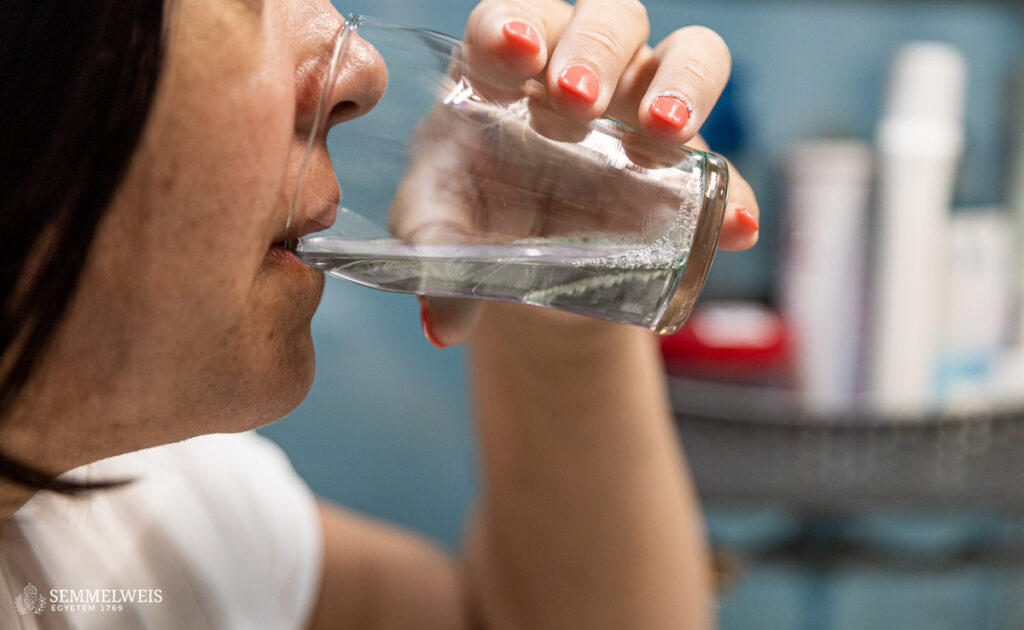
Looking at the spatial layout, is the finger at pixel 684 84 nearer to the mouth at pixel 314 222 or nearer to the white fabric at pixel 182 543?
the mouth at pixel 314 222

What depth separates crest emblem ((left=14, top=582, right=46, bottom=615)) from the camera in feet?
1.10

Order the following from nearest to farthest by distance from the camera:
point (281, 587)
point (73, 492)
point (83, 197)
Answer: point (83, 197) → point (73, 492) → point (281, 587)

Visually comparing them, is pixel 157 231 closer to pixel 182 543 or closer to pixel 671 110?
pixel 671 110

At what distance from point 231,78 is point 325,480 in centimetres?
48

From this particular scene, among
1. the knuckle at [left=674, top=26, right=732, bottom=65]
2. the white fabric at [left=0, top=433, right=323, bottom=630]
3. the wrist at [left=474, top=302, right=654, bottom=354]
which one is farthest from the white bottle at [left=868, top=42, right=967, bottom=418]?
the white fabric at [left=0, top=433, right=323, bottom=630]

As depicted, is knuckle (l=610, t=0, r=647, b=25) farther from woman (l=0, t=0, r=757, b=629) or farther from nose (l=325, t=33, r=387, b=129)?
nose (l=325, t=33, r=387, b=129)

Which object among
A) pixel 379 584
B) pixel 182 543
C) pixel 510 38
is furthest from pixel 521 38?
pixel 379 584

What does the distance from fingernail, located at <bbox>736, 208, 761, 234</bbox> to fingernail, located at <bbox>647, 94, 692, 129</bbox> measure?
0.04 metres

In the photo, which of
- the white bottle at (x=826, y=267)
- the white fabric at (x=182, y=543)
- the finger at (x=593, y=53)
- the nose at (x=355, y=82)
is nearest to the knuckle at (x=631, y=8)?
the finger at (x=593, y=53)

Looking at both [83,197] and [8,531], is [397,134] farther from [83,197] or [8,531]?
[8,531]

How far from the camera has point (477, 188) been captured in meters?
0.28

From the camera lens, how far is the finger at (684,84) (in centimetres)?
29

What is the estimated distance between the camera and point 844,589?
Answer: 0.75 m

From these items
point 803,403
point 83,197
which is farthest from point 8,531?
point 803,403
